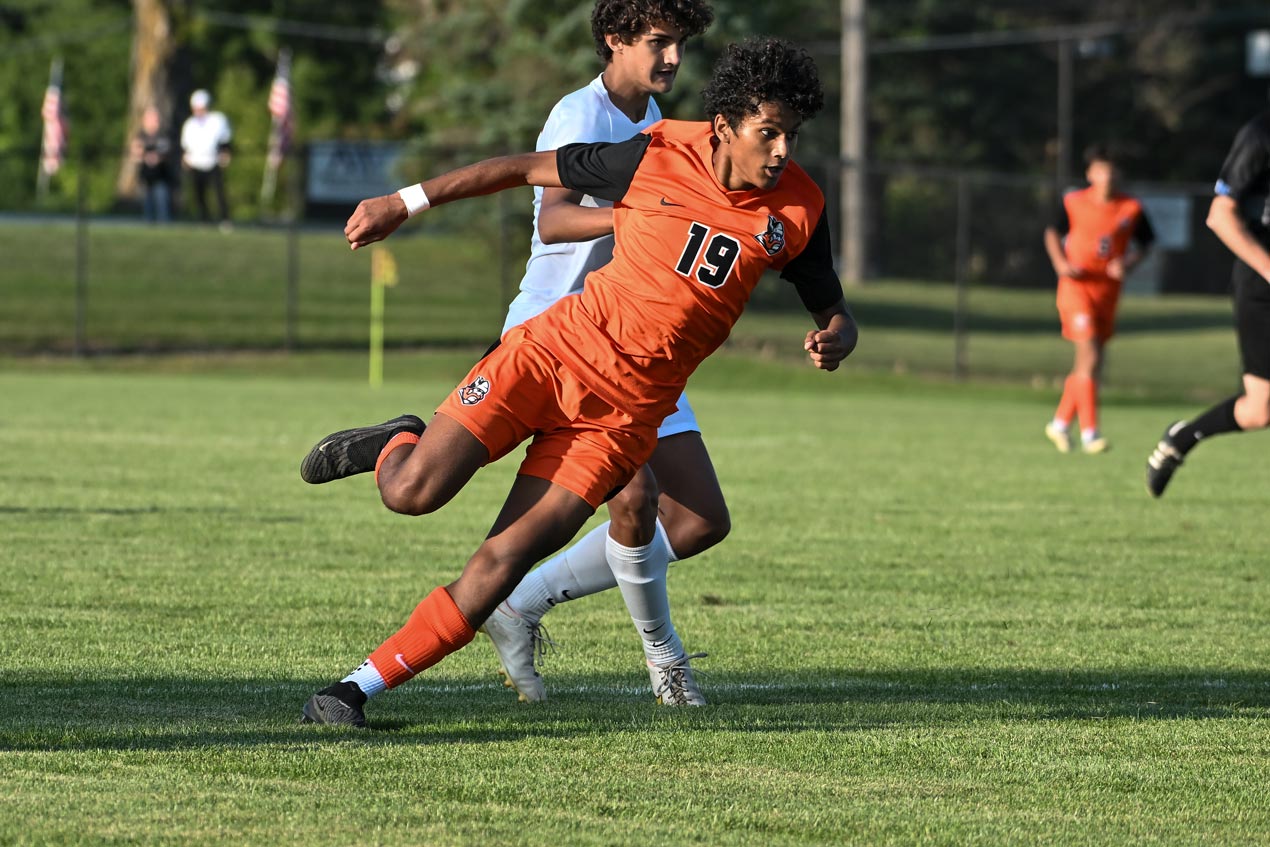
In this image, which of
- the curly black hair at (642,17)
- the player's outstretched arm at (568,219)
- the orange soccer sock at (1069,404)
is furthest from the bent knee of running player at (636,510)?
the orange soccer sock at (1069,404)

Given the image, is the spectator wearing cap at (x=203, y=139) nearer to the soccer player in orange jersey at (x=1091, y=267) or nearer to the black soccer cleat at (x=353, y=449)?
the soccer player in orange jersey at (x=1091, y=267)

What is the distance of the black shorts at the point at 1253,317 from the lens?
9.45 metres

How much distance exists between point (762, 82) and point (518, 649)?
1946mm

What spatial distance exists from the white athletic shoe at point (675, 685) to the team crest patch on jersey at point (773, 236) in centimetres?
139

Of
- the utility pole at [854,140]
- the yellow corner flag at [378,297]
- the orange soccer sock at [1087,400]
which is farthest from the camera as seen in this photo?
the utility pole at [854,140]

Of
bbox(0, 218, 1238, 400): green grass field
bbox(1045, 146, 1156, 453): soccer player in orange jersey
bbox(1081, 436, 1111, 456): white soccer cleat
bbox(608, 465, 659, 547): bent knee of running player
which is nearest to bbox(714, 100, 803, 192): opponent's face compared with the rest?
bbox(608, 465, 659, 547): bent knee of running player

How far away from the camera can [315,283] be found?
35.6 meters

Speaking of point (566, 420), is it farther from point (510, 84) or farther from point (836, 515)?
point (510, 84)

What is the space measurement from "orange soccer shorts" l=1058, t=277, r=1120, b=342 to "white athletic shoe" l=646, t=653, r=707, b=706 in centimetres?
1038

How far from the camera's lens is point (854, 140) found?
1484 inches

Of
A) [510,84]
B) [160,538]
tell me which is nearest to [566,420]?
[160,538]

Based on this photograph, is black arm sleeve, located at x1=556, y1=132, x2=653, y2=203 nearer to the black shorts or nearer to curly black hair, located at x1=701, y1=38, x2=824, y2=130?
curly black hair, located at x1=701, y1=38, x2=824, y2=130

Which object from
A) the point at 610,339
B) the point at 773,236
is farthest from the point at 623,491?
the point at 773,236

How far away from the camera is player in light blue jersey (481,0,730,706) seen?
594cm
